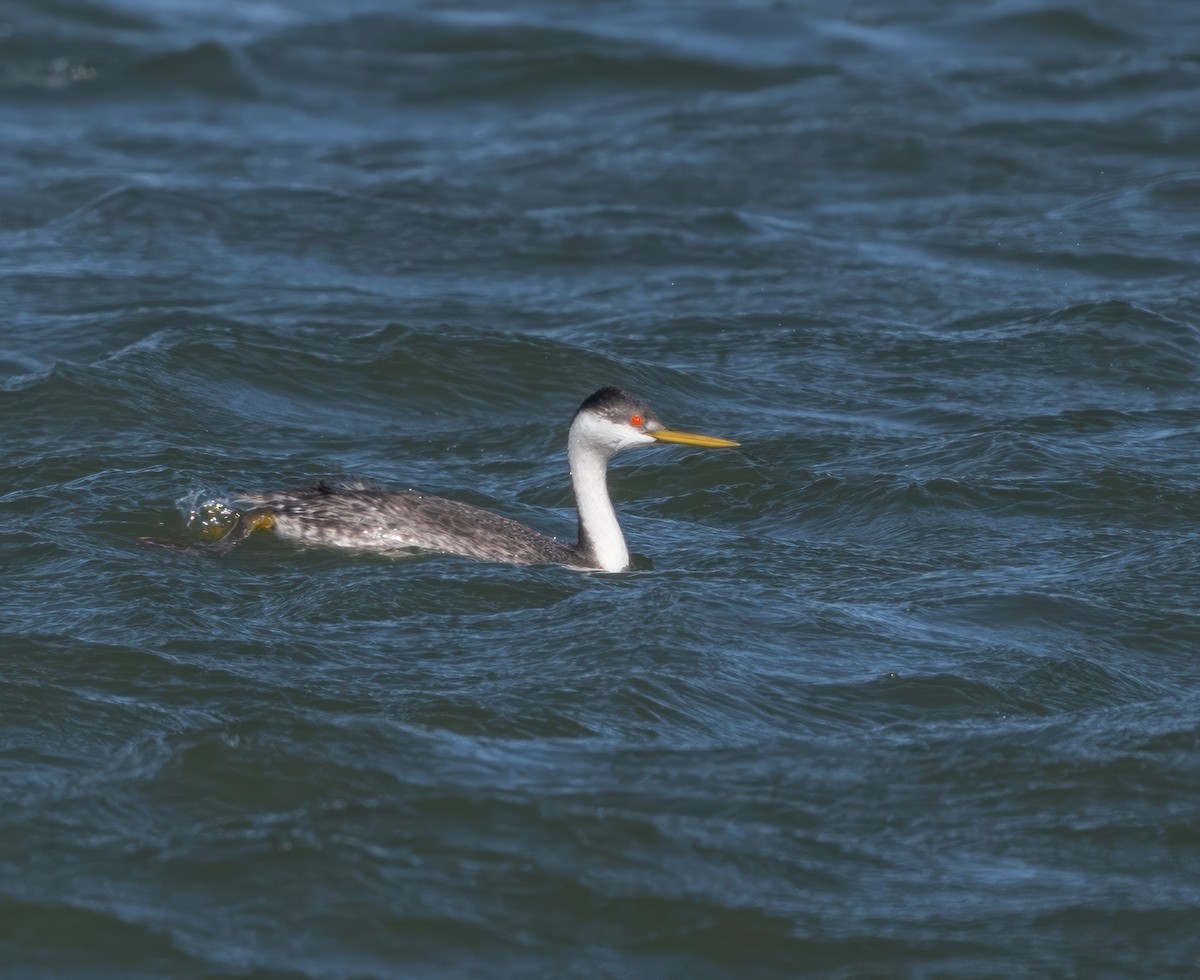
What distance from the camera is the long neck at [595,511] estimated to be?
35.4 ft

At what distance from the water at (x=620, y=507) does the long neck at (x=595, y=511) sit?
250mm

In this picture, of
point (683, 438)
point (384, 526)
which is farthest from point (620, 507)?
point (384, 526)

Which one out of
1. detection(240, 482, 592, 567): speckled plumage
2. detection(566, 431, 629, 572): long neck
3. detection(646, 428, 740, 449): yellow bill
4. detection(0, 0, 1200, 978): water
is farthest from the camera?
detection(646, 428, 740, 449): yellow bill

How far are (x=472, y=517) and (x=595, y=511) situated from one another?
64 centimetres

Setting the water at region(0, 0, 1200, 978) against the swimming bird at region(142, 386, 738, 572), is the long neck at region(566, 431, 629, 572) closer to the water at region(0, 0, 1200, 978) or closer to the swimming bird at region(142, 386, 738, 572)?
the swimming bird at region(142, 386, 738, 572)

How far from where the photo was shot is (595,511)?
10852mm

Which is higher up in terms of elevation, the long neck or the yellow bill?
the yellow bill

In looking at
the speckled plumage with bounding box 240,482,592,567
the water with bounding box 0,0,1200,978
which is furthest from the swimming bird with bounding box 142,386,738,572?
the water with bounding box 0,0,1200,978

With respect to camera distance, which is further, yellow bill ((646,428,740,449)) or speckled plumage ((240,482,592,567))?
yellow bill ((646,428,740,449))

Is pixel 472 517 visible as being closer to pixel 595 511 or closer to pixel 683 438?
pixel 595 511

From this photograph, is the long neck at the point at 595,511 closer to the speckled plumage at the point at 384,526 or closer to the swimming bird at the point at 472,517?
the swimming bird at the point at 472,517

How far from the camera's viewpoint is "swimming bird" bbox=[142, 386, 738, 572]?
10.6 meters

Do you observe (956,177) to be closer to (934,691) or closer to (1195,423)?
(1195,423)

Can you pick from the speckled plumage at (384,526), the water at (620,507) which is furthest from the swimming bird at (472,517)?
the water at (620,507)
